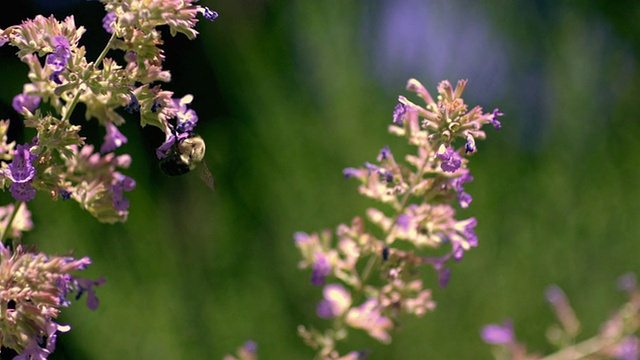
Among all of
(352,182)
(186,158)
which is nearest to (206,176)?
(186,158)

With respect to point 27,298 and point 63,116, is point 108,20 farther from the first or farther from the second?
point 27,298

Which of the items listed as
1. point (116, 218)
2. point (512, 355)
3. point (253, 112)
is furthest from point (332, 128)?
point (116, 218)

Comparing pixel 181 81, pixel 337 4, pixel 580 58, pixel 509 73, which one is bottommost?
pixel 181 81

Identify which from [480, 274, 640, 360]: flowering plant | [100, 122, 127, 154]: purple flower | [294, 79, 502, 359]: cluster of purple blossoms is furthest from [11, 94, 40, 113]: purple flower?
[480, 274, 640, 360]: flowering plant

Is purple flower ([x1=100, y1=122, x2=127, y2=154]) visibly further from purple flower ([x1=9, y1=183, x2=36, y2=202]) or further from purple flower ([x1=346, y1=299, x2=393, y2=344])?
purple flower ([x1=346, y1=299, x2=393, y2=344])

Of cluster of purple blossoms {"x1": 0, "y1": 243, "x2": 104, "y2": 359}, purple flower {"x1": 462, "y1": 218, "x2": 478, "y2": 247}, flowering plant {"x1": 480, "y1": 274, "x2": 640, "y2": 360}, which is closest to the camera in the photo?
cluster of purple blossoms {"x1": 0, "y1": 243, "x2": 104, "y2": 359}

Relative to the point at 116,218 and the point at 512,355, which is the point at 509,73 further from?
the point at 116,218
